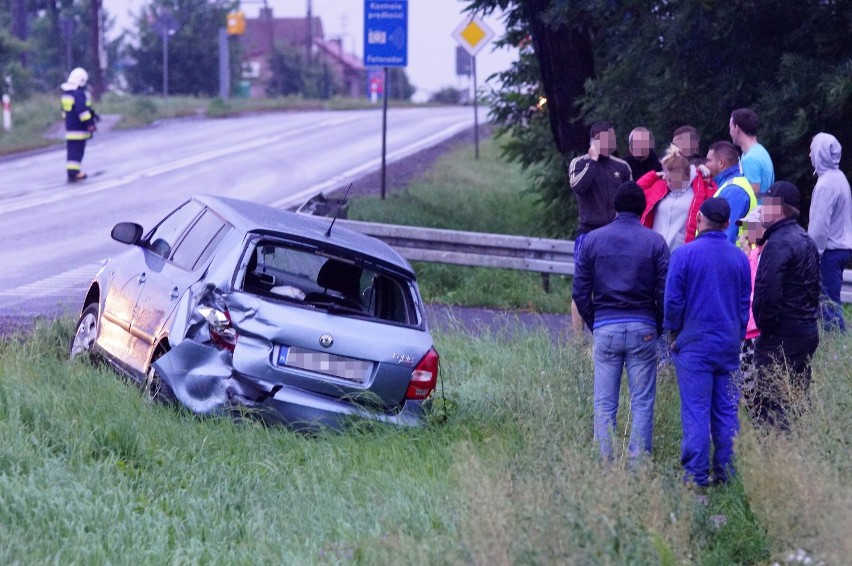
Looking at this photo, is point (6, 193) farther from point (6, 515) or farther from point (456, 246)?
point (6, 515)

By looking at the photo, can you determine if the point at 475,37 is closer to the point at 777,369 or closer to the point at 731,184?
the point at 731,184

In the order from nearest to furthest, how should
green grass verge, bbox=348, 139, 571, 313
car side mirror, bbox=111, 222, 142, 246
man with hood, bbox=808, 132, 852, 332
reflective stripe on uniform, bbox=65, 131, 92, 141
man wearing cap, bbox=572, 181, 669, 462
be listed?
1. man wearing cap, bbox=572, 181, 669, 462
2. car side mirror, bbox=111, 222, 142, 246
3. man with hood, bbox=808, 132, 852, 332
4. green grass verge, bbox=348, 139, 571, 313
5. reflective stripe on uniform, bbox=65, 131, 92, 141

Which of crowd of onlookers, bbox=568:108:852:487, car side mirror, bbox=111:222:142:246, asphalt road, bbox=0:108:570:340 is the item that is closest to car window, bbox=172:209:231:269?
car side mirror, bbox=111:222:142:246

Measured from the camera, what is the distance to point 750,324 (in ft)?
24.5

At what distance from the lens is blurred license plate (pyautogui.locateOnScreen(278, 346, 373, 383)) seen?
268 inches

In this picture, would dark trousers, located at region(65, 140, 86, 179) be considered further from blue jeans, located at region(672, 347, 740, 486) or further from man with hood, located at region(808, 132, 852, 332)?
blue jeans, located at region(672, 347, 740, 486)

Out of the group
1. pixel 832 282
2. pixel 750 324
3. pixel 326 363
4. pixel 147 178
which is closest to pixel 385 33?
pixel 147 178

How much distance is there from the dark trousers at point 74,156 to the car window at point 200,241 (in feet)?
45.8

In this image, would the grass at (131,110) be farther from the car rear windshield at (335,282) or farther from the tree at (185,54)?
the tree at (185,54)

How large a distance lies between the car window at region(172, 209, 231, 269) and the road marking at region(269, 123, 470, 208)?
6.63 m

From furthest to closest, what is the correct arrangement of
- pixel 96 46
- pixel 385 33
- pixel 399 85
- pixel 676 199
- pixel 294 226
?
pixel 399 85, pixel 96 46, pixel 385 33, pixel 676 199, pixel 294 226

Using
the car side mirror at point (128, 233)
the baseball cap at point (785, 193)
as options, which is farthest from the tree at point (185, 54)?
the baseball cap at point (785, 193)

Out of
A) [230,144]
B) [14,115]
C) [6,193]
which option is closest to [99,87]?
[14,115]

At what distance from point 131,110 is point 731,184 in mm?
31290
